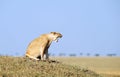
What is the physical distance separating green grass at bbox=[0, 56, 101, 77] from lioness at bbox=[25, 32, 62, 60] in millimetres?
723

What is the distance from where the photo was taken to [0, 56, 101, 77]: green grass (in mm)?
15852

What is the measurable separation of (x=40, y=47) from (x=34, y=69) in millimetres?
2702

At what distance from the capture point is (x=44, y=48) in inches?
758

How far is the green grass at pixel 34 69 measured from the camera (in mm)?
15852

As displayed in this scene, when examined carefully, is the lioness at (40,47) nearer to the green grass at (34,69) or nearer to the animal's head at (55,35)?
the animal's head at (55,35)

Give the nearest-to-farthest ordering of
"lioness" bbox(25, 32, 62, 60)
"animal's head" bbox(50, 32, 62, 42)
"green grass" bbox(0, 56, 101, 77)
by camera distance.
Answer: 1. "green grass" bbox(0, 56, 101, 77)
2. "lioness" bbox(25, 32, 62, 60)
3. "animal's head" bbox(50, 32, 62, 42)

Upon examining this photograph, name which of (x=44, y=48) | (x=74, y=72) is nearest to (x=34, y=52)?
(x=44, y=48)

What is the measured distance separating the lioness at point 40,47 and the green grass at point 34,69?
0.72 metres

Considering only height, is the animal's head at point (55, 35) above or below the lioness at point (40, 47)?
above

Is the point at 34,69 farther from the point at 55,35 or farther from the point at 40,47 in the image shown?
the point at 55,35

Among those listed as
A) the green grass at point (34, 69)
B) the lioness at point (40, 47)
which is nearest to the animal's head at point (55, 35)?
the lioness at point (40, 47)

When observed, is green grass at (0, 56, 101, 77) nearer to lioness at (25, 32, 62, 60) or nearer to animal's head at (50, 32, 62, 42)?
lioness at (25, 32, 62, 60)

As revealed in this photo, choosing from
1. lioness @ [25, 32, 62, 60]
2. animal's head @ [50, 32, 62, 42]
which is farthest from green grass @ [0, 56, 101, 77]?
animal's head @ [50, 32, 62, 42]

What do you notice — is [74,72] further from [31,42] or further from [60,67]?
[31,42]
